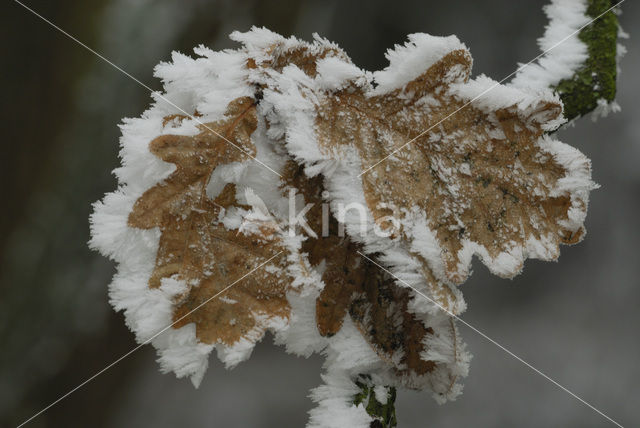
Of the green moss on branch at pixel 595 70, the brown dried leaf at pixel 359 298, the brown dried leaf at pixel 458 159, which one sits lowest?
the brown dried leaf at pixel 359 298

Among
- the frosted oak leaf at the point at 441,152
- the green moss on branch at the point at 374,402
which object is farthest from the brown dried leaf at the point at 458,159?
the green moss on branch at the point at 374,402

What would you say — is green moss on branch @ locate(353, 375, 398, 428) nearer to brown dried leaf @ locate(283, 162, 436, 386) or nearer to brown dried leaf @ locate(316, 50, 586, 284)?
brown dried leaf @ locate(283, 162, 436, 386)

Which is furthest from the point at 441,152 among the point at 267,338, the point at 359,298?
the point at 267,338

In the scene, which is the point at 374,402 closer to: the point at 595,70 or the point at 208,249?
the point at 208,249

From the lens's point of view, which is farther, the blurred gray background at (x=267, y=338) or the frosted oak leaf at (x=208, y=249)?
the blurred gray background at (x=267, y=338)

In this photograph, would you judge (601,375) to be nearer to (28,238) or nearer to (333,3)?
(333,3)

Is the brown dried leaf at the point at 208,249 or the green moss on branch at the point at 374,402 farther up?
the brown dried leaf at the point at 208,249

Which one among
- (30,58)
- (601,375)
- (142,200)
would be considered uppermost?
(30,58)

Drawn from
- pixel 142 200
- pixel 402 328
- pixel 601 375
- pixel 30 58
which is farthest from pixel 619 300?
pixel 30 58

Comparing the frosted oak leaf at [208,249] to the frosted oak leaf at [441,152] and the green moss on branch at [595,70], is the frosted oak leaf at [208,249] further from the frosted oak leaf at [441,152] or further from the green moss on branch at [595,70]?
the green moss on branch at [595,70]
